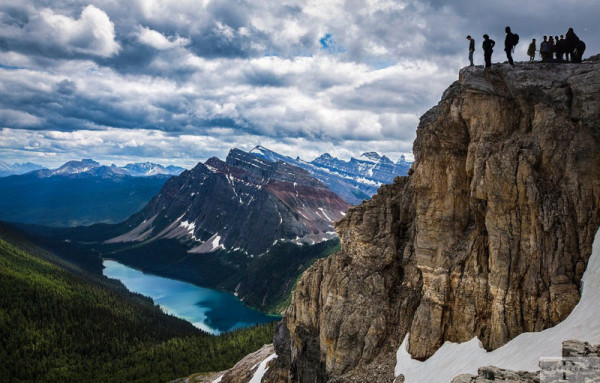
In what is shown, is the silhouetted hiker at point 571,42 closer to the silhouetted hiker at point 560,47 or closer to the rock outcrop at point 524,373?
the silhouetted hiker at point 560,47

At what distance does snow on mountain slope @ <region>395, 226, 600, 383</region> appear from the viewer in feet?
74.5

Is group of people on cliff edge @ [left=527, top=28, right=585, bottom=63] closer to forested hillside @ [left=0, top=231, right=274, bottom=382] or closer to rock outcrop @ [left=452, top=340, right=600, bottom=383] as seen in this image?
rock outcrop @ [left=452, top=340, right=600, bottom=383]

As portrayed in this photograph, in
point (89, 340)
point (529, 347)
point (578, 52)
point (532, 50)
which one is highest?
point (532, 50)

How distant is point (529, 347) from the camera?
24.6 m

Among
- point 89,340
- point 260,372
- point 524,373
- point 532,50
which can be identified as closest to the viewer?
point 524,373

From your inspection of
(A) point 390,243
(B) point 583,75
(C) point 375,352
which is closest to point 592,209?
(B) point 583,75

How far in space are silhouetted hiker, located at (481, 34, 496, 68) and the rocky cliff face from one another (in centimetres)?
89

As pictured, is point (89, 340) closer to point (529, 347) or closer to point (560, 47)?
point (529, 347)

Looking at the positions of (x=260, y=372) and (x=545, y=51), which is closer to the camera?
(x=545, y=51)

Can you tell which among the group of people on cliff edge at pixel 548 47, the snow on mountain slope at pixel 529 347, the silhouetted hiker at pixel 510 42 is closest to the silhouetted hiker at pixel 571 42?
the group of people on cliff edge at pixel 548 47

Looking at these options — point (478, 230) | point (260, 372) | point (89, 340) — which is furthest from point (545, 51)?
point (89, 340)

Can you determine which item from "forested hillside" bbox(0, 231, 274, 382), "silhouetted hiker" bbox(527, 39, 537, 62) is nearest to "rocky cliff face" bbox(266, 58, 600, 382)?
"silhouetted hiker" bbox(527, 39, 537, 62)

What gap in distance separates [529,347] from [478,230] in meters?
8.89

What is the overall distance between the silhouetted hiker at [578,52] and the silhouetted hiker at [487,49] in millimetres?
6401
